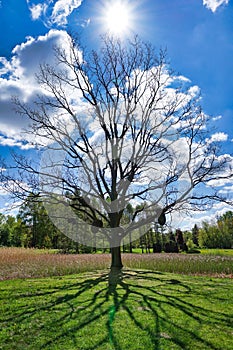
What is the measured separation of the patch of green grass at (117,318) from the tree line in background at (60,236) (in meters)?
14.6

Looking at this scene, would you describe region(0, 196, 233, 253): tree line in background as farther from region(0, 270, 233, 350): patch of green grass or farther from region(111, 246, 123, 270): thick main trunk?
region(0, 270, 233, 350): patch of green grass

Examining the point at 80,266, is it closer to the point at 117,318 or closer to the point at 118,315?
the point at 118,315

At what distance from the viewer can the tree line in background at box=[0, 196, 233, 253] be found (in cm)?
2979

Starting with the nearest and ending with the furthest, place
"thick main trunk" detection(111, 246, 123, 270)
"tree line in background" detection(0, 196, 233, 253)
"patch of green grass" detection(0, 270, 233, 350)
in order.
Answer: "patch of green grass" detection(0, 270, 233, 350) < "thick main trunk" detection(111, 246, 123, 270) < "tree line in background" detection(0, 196, 233, 253)

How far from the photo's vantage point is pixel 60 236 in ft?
103

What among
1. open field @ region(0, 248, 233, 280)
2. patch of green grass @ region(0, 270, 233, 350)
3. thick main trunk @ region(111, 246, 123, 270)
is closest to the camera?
patch of green grass @ region(0, 270, 233, 350)

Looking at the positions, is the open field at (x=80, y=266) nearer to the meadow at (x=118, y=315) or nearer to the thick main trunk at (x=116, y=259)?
the thick main trunk at (x=116, y=259)

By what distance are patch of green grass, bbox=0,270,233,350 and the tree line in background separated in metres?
14.6

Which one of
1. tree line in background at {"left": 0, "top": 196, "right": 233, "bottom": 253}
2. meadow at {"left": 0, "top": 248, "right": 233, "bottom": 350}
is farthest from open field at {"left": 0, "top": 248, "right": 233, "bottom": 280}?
tree line in background at {"left": 0, "top": 196, "right": 233, "bottom": 253}

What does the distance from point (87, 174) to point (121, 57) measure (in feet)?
19.7

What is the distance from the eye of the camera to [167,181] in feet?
42.7

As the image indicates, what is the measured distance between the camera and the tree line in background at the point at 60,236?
29.8m

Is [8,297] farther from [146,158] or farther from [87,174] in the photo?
[146,158]

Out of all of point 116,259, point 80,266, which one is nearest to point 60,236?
point 80,266
